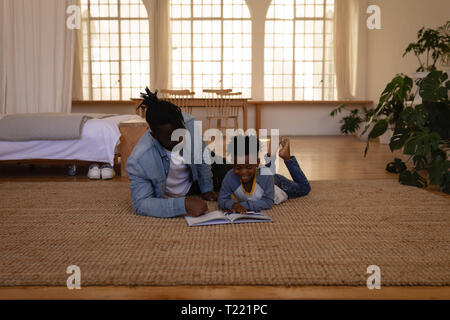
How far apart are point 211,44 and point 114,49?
69.4 inches

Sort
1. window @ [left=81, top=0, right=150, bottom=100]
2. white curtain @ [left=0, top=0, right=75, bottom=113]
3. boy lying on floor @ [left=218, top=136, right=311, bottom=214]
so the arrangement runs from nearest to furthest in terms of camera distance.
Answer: boy lying on floor @ [left=218, top=136, right=311, bottom=214]
white curtain @ [left=0, top=0, right=75, bottom=113]
window @ [left=81, top=0, right=150, bottom=100]

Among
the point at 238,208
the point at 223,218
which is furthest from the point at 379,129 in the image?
the point at 223,218

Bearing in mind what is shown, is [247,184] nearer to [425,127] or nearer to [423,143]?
[423,143]

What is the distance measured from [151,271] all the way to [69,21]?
17.7 feet

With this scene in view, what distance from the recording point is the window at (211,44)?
7.76 meters

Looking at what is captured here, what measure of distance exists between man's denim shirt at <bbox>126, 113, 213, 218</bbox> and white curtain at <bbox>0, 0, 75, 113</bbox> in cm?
412

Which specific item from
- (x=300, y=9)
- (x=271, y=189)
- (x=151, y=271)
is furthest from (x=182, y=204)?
(x=300, y=9)

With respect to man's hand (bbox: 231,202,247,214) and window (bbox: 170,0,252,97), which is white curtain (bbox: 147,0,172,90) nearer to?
window (bbox: 170,0,252,97)

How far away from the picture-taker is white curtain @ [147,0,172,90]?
24.6 feet

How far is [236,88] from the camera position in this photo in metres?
7.92

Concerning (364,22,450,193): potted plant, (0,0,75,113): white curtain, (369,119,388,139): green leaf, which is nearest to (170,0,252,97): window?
(0,0,75,113): white curtain

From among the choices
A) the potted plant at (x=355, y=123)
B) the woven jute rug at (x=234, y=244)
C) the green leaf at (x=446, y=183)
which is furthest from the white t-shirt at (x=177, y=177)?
A: the potted plant at (x=355, y=123)

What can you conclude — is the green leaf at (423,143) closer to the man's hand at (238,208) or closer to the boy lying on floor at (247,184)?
the boy lying on floor at (247,184)

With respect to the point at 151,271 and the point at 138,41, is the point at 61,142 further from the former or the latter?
the point at 138,41
